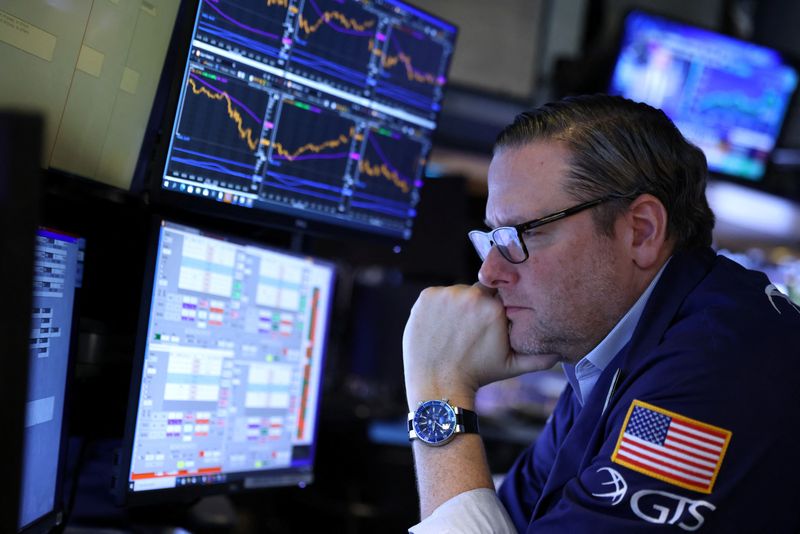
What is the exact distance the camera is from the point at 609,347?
1296 millimetres

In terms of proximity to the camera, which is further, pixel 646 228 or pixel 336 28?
pixel 336 28

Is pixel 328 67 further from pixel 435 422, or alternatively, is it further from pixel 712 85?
pixel 712 85

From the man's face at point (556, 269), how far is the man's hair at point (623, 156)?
0.03 meters

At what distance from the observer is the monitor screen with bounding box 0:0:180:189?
1.05m

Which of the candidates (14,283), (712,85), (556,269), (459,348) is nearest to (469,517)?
(459,348)

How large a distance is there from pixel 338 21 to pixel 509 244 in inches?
20.5

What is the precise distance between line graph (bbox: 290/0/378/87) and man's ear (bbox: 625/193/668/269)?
1.86ft

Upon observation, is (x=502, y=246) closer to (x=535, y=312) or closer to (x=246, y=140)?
(x=535, y=312)

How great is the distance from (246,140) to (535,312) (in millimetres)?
565

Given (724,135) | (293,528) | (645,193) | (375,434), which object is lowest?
(293,528)

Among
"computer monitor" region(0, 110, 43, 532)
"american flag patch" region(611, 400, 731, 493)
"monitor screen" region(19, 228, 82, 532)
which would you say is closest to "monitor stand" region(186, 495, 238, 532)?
"monitor screen" region(19, 228, 82, 532)

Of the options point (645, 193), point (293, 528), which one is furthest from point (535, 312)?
point (293, 528)

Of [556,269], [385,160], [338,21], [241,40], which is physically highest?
[338,21]

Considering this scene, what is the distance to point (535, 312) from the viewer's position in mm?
1297
